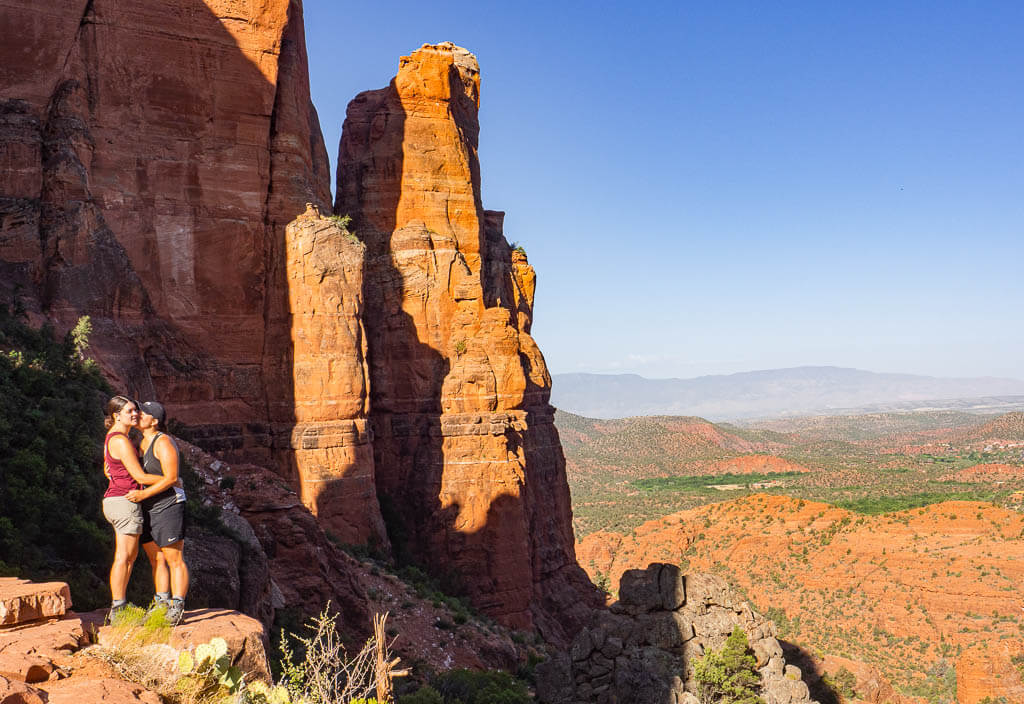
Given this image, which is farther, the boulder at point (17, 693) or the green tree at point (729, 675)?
the green tree at point (729, 675)

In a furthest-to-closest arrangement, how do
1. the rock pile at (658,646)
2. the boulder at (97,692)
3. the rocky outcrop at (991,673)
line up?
the rocky outcrop at (991,673)
the rock pile at (658,646)
the boulder at (97,692)

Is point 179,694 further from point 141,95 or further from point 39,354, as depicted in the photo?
point 141,95

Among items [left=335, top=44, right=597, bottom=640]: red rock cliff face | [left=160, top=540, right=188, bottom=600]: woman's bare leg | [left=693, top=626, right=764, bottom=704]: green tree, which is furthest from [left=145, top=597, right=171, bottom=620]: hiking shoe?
[left=335, top=44, right=597, bottom=640]: red rock cliff face

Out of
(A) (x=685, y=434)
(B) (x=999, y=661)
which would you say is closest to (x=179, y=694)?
(B) (x=999, y=661)

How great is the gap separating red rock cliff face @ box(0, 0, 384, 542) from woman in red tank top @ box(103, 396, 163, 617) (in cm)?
1469

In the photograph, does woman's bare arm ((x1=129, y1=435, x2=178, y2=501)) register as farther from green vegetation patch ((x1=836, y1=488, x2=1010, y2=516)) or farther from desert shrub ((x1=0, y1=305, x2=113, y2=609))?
green vegetation patch ((x1=836, y1=488, x2=1010, y2=516))

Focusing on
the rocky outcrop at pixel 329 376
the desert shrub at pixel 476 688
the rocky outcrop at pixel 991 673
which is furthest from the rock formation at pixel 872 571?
the rocky outcrop at pixel 329 376

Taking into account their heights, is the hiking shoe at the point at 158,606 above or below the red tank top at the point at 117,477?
below

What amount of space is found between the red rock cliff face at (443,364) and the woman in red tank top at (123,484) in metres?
23.3

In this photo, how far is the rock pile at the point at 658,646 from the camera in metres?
20.0

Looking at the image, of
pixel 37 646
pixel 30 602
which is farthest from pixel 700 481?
pixel 37 646

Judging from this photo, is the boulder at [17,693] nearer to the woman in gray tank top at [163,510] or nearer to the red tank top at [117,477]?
the woman in gray tank top at [163,510]

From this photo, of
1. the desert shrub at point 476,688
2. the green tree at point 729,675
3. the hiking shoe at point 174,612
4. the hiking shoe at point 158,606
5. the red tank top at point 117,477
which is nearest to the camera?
the hiking shoe at point 158,606

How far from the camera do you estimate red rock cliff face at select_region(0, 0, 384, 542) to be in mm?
22578
